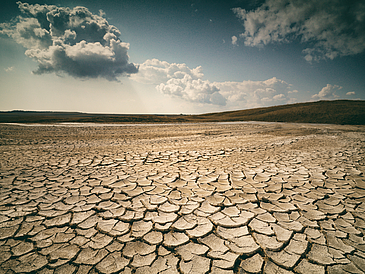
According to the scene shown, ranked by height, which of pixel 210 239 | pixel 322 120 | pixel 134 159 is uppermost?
pixel 322 120

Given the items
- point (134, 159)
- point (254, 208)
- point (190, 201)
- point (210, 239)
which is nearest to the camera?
point (210, 239)

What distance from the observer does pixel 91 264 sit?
4.13 feet

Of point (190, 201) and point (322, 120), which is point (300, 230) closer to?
point (190, 201)

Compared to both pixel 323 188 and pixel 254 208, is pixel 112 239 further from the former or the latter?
pixel 323 188

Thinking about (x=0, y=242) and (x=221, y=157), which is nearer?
(x=0, y=242)

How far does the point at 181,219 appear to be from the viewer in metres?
1.83

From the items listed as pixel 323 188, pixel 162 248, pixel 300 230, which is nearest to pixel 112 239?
pixel 162 248

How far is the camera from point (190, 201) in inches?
86.1

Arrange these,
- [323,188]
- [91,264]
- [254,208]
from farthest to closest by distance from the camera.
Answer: [323,188], [254,208], [91,264]

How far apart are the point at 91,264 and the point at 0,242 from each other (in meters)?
1.00

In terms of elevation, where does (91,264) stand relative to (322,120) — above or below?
below

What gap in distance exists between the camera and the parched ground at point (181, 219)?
1.29 meters

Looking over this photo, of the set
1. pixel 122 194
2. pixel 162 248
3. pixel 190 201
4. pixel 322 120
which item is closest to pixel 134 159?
pixel 122 194

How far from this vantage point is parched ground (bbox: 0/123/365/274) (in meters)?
1.29
